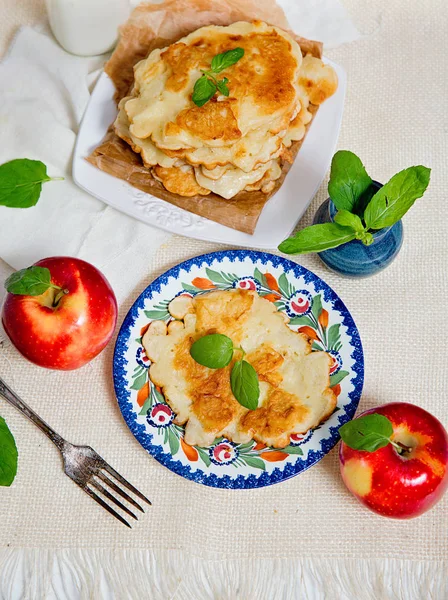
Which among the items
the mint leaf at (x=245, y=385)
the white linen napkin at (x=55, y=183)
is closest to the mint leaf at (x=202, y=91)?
the white linen napkin at (x=55, y=183)

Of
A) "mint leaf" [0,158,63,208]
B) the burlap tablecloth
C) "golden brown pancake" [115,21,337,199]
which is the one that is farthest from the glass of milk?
the burlap tablecloth

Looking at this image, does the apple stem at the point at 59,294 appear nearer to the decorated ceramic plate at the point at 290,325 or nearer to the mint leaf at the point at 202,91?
the decorated ceramic plate at the point at 290,325

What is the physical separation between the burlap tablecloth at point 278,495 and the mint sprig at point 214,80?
1.21 ft

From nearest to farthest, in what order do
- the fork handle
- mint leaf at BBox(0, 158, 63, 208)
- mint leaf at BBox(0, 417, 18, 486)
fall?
1. mint leaf at BBox(0, 417, 18, 486)
2. mint leaf at BBox(0, 158, 63, 208)
3. the fork handle

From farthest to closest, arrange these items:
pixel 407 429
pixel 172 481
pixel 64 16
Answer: pixel 64 16
pixel 172 481
pixel 407 429

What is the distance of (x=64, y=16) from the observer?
70.1 inches

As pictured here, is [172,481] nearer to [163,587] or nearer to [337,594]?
[163,587]

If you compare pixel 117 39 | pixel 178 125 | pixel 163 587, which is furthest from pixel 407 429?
pixel 117 39

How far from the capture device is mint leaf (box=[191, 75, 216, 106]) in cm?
162

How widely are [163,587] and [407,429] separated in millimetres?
654

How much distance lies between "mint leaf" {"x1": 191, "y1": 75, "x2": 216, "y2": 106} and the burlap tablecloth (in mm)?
358

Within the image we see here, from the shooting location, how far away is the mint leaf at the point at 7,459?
142 centimetres

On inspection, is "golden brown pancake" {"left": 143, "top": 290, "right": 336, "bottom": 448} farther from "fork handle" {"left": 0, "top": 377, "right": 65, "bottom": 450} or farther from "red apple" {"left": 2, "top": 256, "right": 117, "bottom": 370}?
"fork handle" {"left": 0, "top": 377, "right": 65, "bottom": 450}

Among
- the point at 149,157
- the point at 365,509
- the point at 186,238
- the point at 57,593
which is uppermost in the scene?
the point at 149,157
